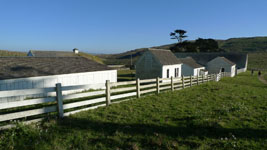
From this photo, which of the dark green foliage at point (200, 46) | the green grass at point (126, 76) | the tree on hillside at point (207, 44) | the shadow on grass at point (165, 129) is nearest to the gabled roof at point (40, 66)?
the shadow on grass at point (165, 129)

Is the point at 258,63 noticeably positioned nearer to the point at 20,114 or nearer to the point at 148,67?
the point at 148,67

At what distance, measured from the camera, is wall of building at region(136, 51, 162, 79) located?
25609 mm

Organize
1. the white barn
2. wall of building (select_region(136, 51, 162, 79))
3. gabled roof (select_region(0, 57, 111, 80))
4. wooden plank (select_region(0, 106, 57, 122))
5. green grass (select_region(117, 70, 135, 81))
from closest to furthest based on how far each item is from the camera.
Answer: wooden plank (select_region(0, 106, 57, 122)) → the white barn → gabled roof (select_region(0, 57, 111, 80)) → wall of building (select_region(136, 51, 162, 79)) → green grass (select_region(117, 70, 135, 81))

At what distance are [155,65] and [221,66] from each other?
2326 cm

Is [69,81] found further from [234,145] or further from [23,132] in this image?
[234,145]

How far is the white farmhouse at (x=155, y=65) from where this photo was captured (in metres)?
25.5

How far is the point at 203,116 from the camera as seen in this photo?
22.2ft

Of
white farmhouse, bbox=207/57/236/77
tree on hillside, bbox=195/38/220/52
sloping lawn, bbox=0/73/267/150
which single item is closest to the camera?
sloping lawn, bbox=0/73/267/150

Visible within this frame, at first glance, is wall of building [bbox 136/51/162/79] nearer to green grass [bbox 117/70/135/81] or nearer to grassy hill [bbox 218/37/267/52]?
green grass [bbox 117/70/135/81]

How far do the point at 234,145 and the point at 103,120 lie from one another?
4.25 m

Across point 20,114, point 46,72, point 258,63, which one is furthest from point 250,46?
point 20,114

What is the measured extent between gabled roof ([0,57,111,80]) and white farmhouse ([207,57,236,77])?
31692mm

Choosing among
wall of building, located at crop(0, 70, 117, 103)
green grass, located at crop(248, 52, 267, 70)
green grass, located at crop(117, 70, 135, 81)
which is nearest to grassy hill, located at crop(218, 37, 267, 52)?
green grass, located at crop(248, 52, 267, 70)

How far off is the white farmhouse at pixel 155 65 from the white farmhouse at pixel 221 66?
17.7 metres
